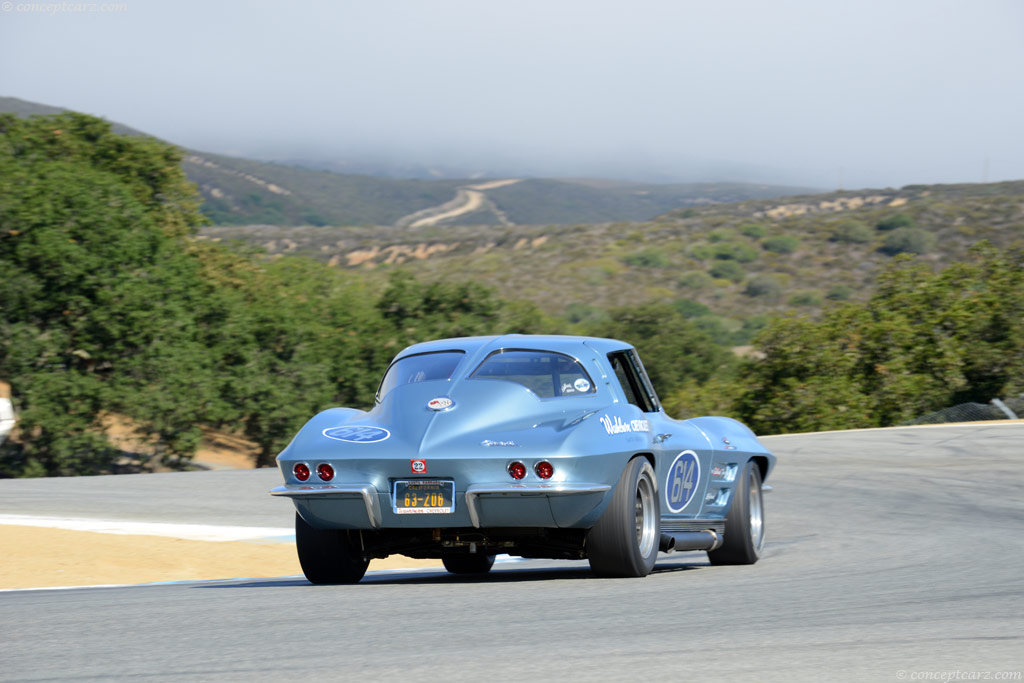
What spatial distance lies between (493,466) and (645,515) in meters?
1.24

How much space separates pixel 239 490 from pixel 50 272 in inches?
506

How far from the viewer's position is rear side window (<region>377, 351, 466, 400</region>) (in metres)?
7.82

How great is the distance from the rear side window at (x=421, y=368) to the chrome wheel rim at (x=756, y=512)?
299cm

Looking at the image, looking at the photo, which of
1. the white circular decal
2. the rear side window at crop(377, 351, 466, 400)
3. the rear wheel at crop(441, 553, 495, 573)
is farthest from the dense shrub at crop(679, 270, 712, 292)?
the white circular decal

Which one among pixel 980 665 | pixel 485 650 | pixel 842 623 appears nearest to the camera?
pixel 980 665

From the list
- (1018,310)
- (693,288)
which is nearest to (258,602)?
(1018,310)

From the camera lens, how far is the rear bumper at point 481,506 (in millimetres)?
6836

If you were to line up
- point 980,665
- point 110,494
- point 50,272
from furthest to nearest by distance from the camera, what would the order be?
point 50,272 < point 110,494 < point 980,665

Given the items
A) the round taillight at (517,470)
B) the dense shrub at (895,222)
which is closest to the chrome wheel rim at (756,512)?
the round taillight at (517,470)

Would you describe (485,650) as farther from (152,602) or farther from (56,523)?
(56,523)

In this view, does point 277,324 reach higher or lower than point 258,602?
lower

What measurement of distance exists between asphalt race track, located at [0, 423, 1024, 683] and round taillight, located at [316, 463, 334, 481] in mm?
A: 657

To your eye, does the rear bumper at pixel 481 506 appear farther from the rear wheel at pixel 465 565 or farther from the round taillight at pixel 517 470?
the rear wheel at pixel 465 565

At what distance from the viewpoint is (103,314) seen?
2744 centimetres
